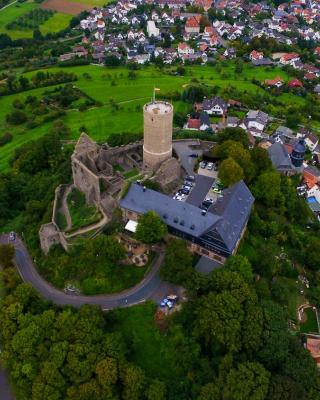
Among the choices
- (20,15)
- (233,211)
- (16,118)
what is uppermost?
(233,211)

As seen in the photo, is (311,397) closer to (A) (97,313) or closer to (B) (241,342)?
(B) (241,342)

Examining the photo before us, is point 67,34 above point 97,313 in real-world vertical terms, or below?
below

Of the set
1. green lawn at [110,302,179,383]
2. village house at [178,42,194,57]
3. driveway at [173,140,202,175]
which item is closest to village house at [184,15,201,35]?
village house at [178,42,194,57]

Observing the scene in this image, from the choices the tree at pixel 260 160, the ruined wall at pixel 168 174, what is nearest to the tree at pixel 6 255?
the ruined wall at pixel 168 174

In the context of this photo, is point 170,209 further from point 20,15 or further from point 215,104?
point 20,15

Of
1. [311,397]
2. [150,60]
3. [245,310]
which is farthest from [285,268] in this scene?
[150,60]

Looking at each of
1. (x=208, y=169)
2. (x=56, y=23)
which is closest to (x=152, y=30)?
(x=56, y=23)
